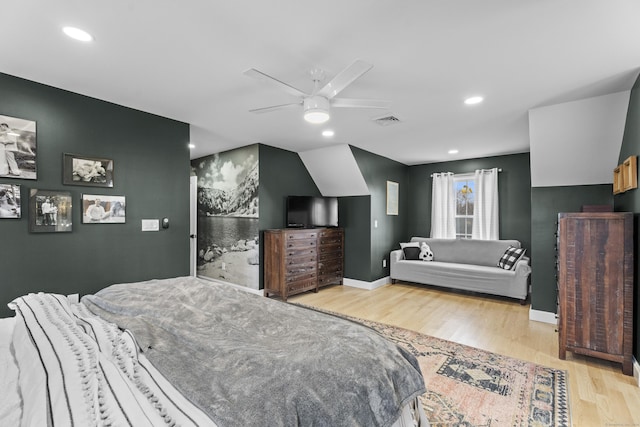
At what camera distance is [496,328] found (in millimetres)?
3451

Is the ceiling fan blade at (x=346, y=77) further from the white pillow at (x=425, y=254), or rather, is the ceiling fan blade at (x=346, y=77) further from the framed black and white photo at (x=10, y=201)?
the white pillow at (x=425, y=254)

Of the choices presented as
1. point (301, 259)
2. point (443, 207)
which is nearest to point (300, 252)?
point (301, 259)

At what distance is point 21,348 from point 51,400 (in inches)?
23.7

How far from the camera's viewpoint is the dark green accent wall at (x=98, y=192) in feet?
8.39

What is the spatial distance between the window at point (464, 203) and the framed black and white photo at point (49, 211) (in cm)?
601

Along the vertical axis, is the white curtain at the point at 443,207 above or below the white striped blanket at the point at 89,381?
above

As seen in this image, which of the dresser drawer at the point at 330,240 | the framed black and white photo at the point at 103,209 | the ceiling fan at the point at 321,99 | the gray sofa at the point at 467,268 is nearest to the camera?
the ceiling fan at the point at 321,99

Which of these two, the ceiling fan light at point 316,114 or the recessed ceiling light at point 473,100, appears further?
the recessed ceiling light at point 473,100

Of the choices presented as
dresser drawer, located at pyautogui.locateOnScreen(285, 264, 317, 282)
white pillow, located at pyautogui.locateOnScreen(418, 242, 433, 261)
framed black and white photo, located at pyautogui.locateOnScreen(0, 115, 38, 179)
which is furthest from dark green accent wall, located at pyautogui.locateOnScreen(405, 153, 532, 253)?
framed black and white photo, located at pyautogui.locateOnScreen(0, 115, 38, 179)

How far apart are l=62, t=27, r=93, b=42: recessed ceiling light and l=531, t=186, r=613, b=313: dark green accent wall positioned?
15.7ft

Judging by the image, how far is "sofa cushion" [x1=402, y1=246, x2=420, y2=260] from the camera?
5.62 m

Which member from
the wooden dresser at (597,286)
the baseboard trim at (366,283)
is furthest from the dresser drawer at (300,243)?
the wooden dresser at (597,286)

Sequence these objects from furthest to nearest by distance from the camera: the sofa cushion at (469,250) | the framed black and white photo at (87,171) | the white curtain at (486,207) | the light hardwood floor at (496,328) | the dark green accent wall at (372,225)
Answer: the white curtain at (486,207)
the dark green accent wall at (372,225)
the sofa cushion at (469,250)
the framed black and white photo at (87,171)
the light hardwood floor at (496,328)

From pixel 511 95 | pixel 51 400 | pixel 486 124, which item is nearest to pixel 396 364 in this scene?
pixel 51 400
